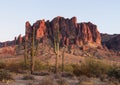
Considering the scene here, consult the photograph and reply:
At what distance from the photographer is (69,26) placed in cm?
15150

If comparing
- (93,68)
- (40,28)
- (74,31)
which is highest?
(40,28)

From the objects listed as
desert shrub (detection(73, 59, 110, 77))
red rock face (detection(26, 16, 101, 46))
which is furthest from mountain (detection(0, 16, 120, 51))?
desert shrub (detection(73, 59, 110, 77))

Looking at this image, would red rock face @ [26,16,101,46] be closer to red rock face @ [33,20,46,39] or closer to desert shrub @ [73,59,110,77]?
red rock face @ [33,20,46,39]

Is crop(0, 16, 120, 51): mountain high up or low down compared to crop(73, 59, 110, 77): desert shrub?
up

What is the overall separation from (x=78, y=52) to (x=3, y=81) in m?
104

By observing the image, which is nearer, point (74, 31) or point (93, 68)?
point (93, 68)

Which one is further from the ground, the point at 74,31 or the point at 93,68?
the point at 74,31

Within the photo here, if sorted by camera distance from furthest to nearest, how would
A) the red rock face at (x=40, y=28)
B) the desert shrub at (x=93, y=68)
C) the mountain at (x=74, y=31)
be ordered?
the red rock face at (x=40, y=28)
the mountain at (x=74, y=31)
the desert shrub at (x=93, y=68)

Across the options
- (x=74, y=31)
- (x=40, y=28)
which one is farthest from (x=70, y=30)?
(x=40, y=28)

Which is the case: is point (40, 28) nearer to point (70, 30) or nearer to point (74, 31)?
point (70, 30)

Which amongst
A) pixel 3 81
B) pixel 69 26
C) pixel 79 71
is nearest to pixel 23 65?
pixel 79 71

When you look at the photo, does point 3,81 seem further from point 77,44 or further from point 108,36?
point 108,36

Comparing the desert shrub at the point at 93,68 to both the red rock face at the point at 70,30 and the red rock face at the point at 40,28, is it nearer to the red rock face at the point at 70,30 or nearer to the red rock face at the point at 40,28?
the red rock face at the point at 70,30

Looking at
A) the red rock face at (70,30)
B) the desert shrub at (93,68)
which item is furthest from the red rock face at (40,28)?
the desert shrub at (93,68)
